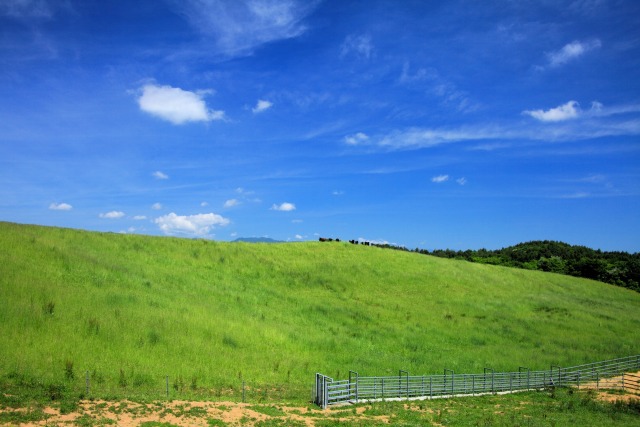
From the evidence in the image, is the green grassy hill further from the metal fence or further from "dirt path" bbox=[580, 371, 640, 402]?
"dirt path" bbox=[580, 371, 640, 402]

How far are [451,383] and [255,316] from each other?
65.9 ft

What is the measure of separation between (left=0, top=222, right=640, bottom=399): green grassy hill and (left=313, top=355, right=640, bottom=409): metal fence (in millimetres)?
2362

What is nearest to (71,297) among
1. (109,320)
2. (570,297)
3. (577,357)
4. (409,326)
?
(109,320)

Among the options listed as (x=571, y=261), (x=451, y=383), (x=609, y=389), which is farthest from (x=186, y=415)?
(x=571, y=261)

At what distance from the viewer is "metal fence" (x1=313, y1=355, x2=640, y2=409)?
30.0 m

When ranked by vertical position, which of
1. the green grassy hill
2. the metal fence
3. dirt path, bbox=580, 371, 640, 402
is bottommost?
dirt path, bbox=580, 371, 640, 402

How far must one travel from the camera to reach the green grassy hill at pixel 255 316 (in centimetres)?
3167

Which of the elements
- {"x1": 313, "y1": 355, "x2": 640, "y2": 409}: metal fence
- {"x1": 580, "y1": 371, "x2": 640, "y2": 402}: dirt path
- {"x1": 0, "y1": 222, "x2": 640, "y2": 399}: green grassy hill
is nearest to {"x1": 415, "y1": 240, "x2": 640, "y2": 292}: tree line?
{"x1": 0, "y1": 222, "x2": 640, "y2": 399}: green grassy hill

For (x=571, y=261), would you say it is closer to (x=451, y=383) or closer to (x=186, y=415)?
(x=451, y=383)

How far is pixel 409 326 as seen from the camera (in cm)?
5284

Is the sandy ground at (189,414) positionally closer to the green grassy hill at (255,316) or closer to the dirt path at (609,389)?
the green grassy hill at (255,316)

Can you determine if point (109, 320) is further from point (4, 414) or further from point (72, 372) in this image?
point (4, 414)

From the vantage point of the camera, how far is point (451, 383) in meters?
36.9

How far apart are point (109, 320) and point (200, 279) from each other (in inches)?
786
